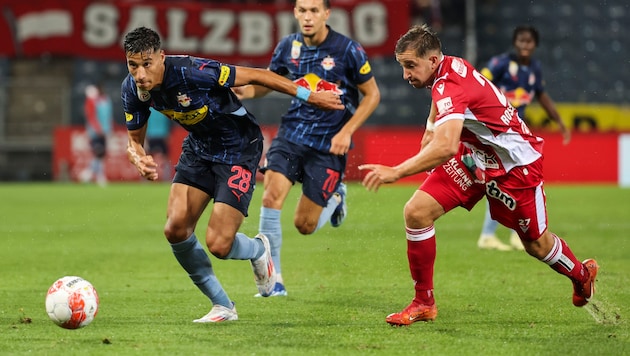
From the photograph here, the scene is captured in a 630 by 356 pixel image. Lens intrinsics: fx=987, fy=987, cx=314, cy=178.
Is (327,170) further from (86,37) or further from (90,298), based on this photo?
(86,37)

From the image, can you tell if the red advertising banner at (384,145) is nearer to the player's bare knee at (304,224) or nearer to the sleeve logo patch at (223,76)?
the player's bare knee at (304,224)

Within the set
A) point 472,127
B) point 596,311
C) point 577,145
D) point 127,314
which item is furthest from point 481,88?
point 577,145

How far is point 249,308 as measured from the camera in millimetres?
6684

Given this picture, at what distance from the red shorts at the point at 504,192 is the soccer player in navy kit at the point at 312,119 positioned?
1428 millimetres

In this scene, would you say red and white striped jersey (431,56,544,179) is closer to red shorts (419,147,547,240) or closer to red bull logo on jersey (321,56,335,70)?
red shorts (419,147,547,240)

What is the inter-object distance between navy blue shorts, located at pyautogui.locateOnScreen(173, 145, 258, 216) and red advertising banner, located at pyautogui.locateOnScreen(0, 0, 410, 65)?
17.1 m

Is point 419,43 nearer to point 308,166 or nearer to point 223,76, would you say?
point 223,76

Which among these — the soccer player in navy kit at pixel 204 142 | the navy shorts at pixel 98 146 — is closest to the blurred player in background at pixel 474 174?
the soccer player in navy kit at pixel 204 142

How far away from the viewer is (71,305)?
5.44 metres

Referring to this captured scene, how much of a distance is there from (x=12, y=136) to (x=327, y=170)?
16516 millimetres

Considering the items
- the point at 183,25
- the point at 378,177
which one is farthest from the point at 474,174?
the point at 183,25

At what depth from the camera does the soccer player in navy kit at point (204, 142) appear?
5.93 metres

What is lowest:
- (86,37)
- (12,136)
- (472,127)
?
(12,136)

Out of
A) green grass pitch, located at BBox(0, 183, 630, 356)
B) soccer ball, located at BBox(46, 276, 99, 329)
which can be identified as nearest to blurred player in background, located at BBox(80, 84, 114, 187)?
green grass pitch, located at BBox(0, 183, 630, 356)
